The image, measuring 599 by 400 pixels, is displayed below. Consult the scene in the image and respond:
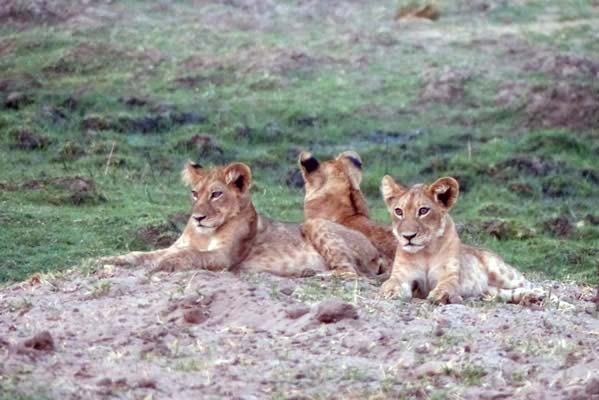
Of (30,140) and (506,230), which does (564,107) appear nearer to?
(506,230)

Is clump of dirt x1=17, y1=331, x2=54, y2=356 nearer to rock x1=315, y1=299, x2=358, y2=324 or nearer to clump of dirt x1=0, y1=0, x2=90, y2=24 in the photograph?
rock x1=315, y1=299, x2=358, y2=324

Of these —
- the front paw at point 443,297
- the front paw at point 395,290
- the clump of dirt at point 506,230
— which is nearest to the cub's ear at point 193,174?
the front paw at point 395,290

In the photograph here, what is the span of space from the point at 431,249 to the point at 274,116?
896cm

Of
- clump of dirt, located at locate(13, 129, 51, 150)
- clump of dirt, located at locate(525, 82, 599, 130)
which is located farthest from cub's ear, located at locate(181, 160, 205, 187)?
clump of dirt, located at locate(525, 82, 599, 130)

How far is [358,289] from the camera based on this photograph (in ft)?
27.1

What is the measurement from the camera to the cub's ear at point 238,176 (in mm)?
9102

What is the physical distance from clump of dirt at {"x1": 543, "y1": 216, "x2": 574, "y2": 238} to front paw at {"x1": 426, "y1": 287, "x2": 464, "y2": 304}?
560cm

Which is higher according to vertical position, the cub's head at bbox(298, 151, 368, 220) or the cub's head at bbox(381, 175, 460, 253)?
the cub's head at bbox(381, 175, 460, 253)

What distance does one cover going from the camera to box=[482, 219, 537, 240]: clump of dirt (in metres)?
13.2

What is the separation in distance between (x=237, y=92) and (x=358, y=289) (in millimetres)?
10252

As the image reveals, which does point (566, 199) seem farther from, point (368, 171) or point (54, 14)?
point (54, 14)

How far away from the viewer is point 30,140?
618 inches

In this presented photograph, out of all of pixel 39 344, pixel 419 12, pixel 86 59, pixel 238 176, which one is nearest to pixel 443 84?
pixel 86 59

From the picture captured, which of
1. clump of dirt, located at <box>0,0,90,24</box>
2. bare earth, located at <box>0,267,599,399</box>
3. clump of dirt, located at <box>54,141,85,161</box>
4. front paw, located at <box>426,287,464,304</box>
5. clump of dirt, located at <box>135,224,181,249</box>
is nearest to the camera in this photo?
bare earth, located at <box>0,267,599,399</box>
